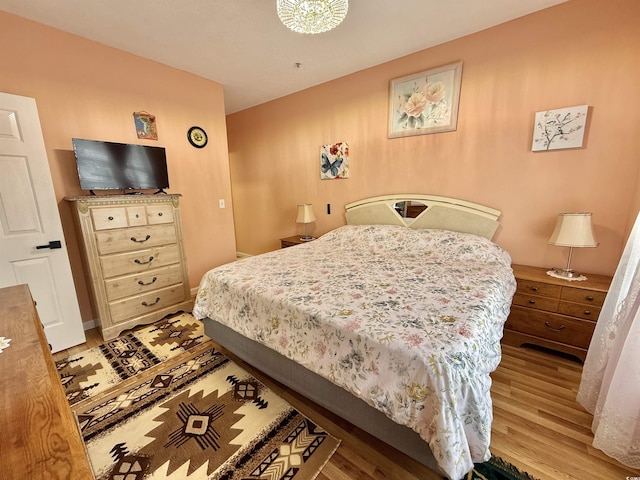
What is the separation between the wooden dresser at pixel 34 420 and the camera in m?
0.50

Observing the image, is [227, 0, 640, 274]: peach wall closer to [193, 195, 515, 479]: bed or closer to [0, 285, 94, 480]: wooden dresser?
[193, 195, 515, 479]: bed

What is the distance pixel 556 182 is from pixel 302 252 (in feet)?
7.72

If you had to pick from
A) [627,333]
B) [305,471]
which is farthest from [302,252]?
[627,333]

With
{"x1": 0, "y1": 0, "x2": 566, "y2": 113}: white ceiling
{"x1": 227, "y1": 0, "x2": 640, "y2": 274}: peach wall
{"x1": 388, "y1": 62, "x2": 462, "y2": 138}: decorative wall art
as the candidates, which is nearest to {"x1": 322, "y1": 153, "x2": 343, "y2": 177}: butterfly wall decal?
{"x1": 227, "y1": 0, "x2": 640, "y2": 274}: peach wall

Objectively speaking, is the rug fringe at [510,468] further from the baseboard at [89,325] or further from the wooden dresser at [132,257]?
the baseboard at [89,325]

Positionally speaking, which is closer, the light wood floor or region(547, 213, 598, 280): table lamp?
the light wood floor

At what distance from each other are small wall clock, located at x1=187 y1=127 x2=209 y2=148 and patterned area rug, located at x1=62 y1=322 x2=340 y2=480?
2.63 metres

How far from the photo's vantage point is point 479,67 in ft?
8.07

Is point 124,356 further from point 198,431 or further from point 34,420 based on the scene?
point 34,420

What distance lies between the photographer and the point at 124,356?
2.19 meters

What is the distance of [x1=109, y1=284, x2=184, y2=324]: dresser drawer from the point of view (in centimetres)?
247

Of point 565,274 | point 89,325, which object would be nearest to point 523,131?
point 565,274

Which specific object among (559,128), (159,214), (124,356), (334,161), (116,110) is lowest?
(124,356)

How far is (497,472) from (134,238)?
3.16m
